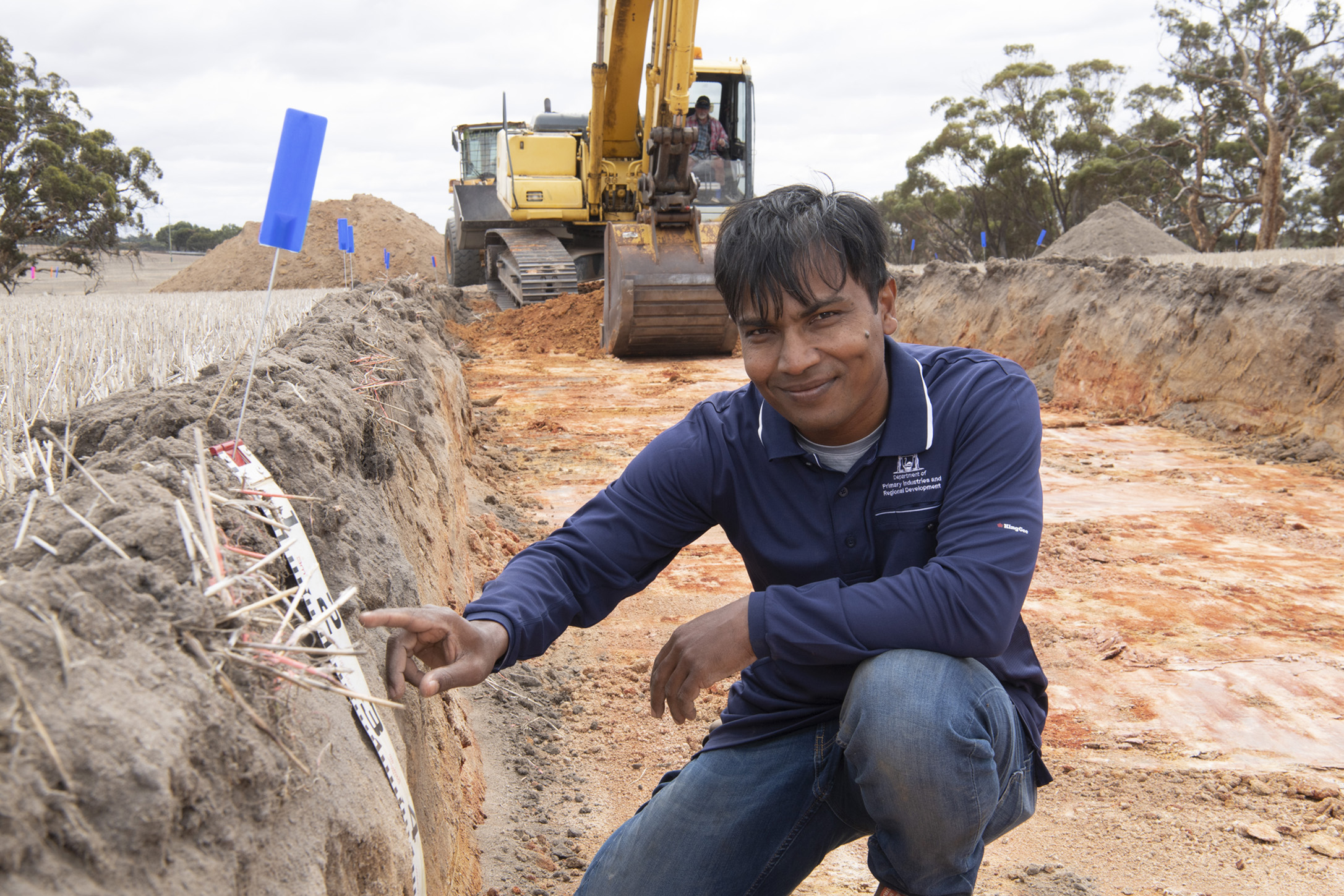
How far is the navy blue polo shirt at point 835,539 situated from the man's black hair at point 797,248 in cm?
27

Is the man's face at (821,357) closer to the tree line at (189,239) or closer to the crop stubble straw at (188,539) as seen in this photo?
the crop stubble straw at (188,539)

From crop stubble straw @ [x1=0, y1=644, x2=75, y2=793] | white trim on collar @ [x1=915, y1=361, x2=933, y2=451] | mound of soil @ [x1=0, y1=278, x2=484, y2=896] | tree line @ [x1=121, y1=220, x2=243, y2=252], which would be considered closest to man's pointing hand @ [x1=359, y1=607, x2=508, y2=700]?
mound of soil @ [x1=0, y1=278, x2=484, y2=896]

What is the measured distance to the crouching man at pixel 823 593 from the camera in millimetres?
1745

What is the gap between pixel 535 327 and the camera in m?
13.5

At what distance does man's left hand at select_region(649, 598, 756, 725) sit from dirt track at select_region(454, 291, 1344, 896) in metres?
0.77

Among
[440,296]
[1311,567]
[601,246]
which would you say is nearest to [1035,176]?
[601,246]

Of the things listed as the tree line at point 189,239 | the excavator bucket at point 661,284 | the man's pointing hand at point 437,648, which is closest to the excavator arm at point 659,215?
the excavator bucket at point 661,284

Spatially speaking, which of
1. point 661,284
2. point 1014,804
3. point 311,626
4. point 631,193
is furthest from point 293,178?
point 631,193

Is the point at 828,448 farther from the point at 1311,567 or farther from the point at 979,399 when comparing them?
the point at 1311,567

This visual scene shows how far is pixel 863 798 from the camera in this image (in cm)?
183

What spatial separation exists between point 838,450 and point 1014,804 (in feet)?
2.63

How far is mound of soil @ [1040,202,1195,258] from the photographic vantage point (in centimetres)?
2319

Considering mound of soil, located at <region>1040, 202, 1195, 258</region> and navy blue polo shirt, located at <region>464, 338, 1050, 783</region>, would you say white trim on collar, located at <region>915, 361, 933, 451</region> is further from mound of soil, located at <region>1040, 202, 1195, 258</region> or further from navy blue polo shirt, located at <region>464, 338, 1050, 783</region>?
mound of soil, located at <region>1040, 202, 1195, 258</region>

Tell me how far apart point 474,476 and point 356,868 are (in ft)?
15.2
